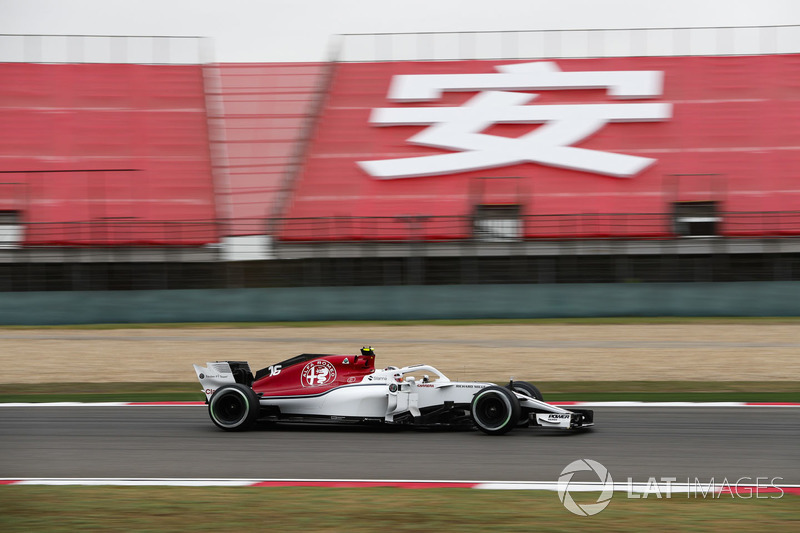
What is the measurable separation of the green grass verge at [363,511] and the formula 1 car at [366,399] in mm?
2218

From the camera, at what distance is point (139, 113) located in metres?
30.7

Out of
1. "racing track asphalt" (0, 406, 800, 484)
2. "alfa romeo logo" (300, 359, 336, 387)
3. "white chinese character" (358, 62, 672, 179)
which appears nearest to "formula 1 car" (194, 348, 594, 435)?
"alfa romeo logo" (300, 359, 336, 387)

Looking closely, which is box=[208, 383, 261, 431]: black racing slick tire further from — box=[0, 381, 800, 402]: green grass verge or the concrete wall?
the concrete wall

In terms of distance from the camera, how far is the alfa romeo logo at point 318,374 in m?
9.08

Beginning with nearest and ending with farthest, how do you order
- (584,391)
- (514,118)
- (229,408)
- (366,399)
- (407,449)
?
1. (407,449)
2. (366,399)
3. (229,408)
4. (584,391)
5. (514,118)

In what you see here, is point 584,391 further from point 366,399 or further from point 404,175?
point 404,175

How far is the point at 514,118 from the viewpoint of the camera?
1139 inches

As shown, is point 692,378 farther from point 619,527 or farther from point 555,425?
point 619,527

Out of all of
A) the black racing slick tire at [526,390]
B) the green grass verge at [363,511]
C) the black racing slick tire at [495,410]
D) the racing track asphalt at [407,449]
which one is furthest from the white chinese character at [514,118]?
the green grass verge at [363,511]

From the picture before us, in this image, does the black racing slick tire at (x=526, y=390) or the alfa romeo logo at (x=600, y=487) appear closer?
the alfa romeo logo at (x=600, y=487)

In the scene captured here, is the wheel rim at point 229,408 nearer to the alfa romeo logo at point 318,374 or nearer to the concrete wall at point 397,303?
the alfa romeo logo at point 318,374

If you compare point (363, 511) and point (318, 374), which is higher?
point (318, 374)

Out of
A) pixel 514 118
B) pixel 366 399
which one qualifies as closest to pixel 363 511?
pixel 366 399

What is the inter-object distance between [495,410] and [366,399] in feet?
4.25
